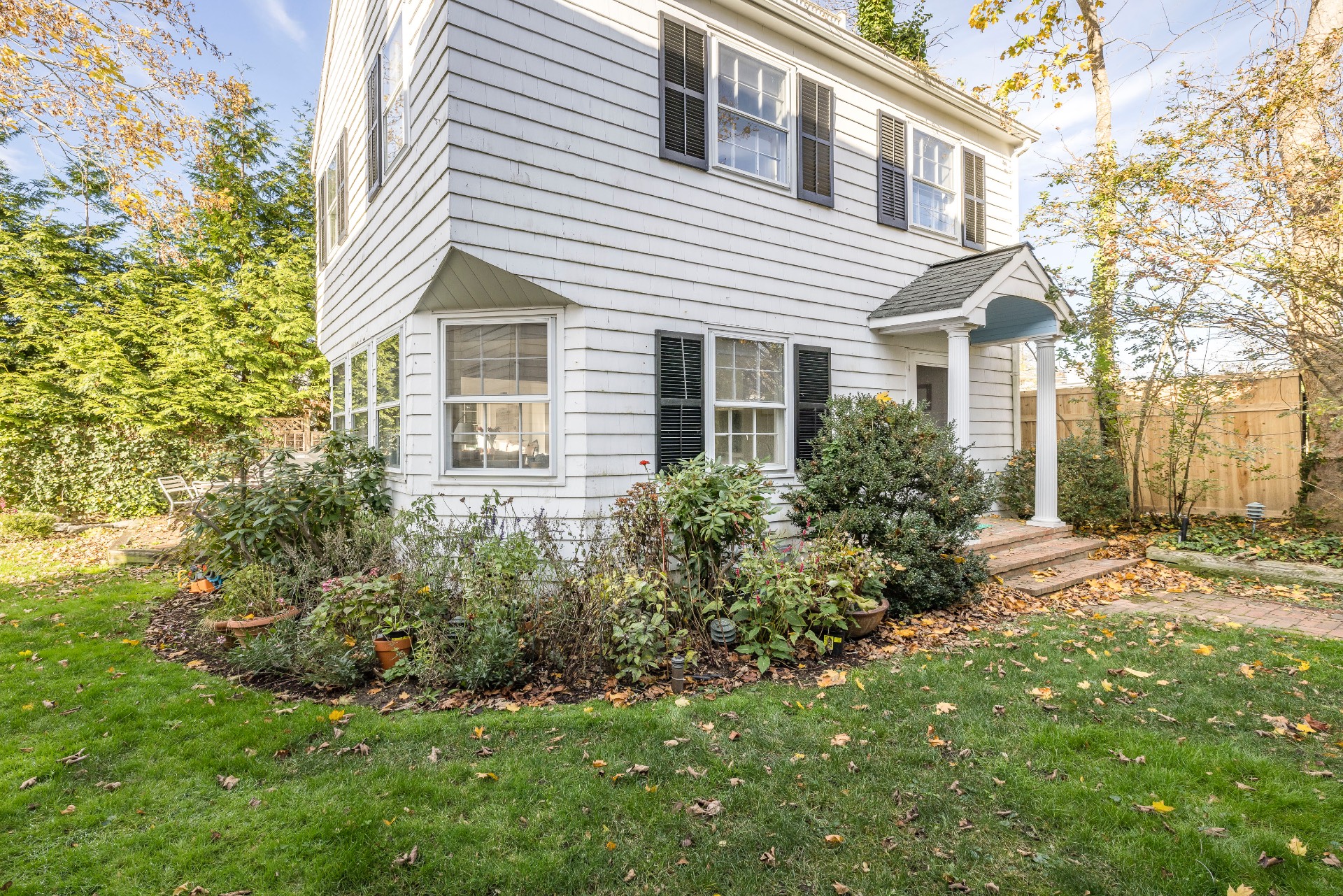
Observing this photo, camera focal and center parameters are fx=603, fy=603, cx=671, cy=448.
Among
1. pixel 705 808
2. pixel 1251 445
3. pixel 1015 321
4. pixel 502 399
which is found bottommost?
pixel 705 808

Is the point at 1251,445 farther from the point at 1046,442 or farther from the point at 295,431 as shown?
the point at 295,431

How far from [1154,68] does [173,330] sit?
1792 centimetres

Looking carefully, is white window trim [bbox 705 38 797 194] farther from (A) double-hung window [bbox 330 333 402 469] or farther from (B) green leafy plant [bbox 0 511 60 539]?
(B) green leafy plant [bbox 0 511 60 539]

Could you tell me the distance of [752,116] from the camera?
6.58 meters

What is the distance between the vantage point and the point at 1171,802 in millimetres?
2633

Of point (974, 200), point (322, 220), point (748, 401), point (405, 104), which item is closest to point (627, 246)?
point (748, 401)

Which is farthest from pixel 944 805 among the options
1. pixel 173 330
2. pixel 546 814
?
pixel 173 330

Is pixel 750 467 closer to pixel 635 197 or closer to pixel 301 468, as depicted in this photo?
pixel 635 197

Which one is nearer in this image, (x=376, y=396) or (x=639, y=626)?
(x=639, y=626)

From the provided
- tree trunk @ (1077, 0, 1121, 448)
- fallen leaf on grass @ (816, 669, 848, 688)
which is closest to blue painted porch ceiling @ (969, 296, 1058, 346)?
tree trunk @ (1077, 0, 1121, 448)

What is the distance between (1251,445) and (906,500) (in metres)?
6.39

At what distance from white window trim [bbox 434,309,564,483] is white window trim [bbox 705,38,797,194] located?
8.35ft

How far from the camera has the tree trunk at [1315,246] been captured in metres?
6.51

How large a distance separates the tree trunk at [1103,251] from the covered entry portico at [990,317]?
2.09 feet
